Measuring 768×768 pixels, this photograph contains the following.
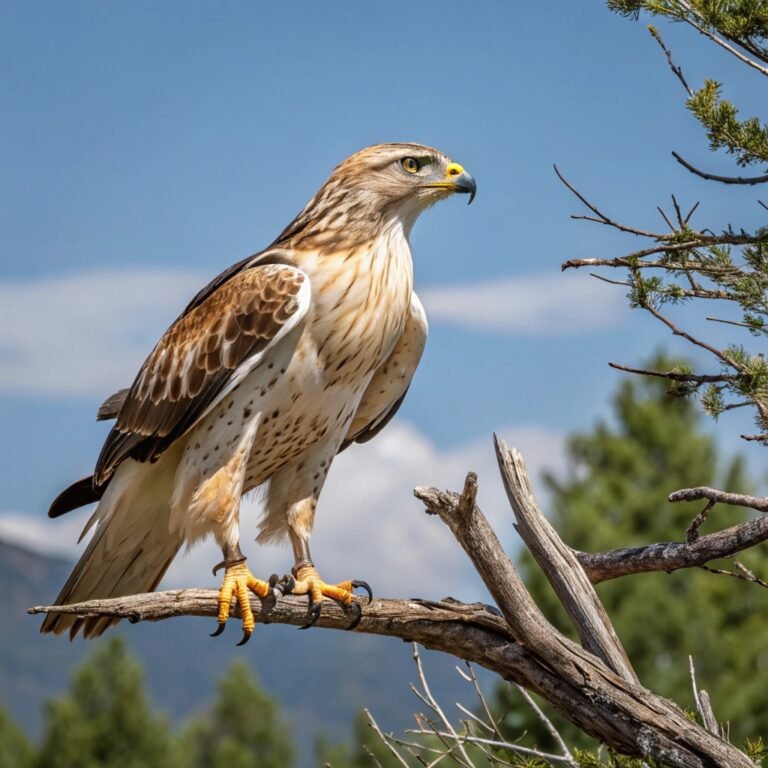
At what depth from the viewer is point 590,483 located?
33812mm

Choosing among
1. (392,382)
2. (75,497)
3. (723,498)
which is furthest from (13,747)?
(723,498)

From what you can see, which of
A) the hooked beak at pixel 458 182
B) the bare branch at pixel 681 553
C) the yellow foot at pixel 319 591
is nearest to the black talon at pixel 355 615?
the yellow foot at pixel 319 591

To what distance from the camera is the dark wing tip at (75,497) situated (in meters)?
6.77

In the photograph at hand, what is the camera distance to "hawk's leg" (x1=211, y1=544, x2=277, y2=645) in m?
5.52

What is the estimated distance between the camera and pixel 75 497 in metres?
6.87

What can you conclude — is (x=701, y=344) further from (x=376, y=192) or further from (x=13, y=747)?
(x=13, y=747)

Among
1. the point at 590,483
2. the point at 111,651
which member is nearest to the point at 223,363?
the point at 111,651

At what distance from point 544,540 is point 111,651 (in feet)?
88.7

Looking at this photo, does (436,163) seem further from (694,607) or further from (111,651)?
(111,651)

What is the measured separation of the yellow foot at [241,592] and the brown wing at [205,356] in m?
0.82

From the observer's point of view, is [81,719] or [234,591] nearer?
[234,591]

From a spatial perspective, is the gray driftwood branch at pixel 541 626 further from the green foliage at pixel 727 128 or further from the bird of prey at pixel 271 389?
the green foliage at pixel 727 128

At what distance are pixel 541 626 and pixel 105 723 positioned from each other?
28.4 m

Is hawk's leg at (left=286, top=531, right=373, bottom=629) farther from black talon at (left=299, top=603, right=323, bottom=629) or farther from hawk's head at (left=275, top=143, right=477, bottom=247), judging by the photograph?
hawk's head at (left=275, top=143, right=477, bottom=247)
